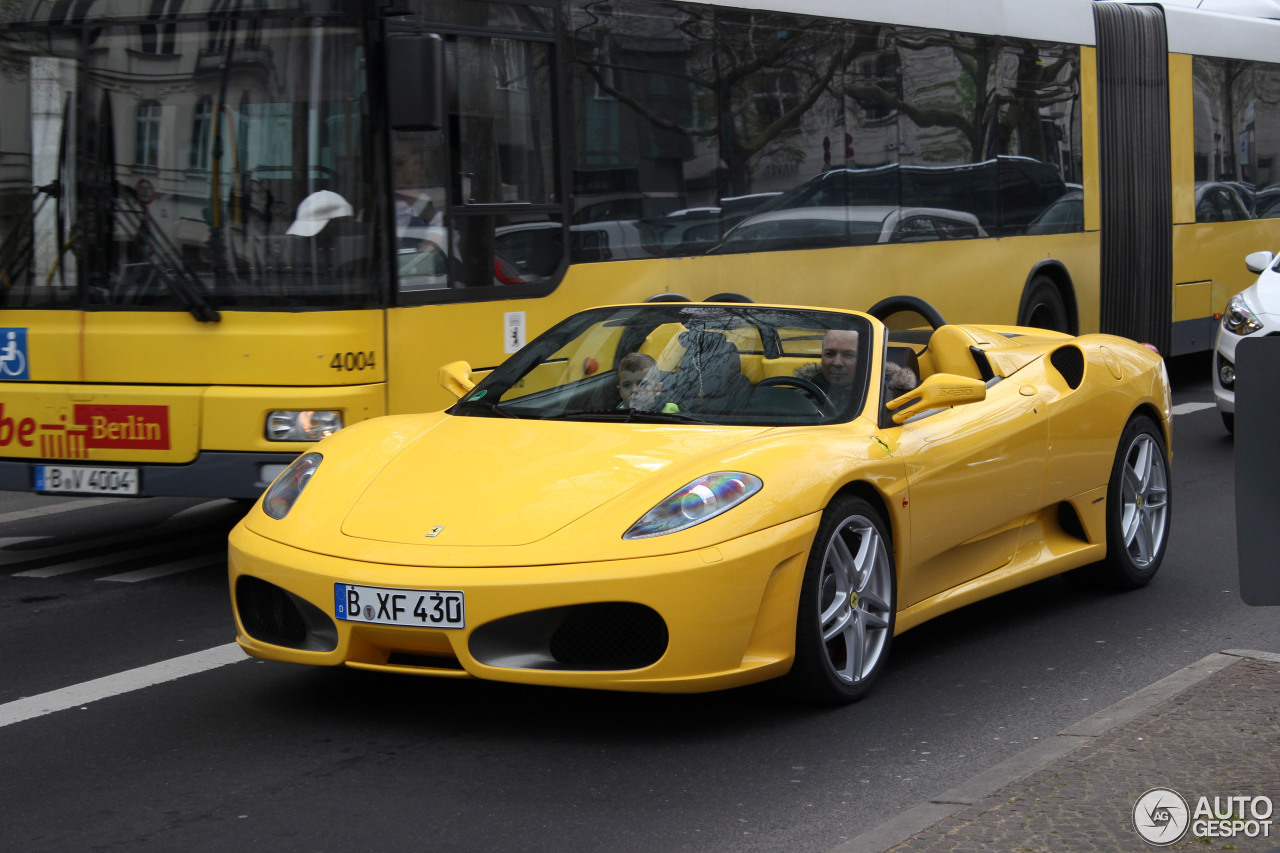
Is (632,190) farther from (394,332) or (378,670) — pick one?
(378,670)

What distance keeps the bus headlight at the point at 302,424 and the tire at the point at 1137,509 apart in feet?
10.8

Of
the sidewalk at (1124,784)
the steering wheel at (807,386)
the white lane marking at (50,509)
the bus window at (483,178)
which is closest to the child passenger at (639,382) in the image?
the steering wheel at (807,386)

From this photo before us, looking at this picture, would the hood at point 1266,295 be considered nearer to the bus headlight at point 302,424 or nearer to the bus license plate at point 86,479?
the bus headlight at point 302,424

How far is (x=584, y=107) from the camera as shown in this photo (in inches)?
347

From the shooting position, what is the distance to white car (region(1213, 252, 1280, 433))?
37.6 feet

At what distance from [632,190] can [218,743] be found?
492 centimetres

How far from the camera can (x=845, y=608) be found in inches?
206

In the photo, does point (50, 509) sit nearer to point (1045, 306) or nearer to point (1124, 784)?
point (1124, 784)

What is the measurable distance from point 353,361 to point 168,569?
145cm

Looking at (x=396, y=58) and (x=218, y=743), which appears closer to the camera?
(x=218, y=743)

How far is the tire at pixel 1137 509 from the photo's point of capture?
6.95m

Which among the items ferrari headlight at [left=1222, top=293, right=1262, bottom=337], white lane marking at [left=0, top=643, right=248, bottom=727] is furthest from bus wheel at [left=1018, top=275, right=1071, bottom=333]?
white lane marking at [left=0, top=643, right=248, bottom=727]

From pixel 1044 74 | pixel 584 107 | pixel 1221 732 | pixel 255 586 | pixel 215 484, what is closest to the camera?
pixel 1221 732

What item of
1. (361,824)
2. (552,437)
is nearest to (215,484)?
(552,437)
